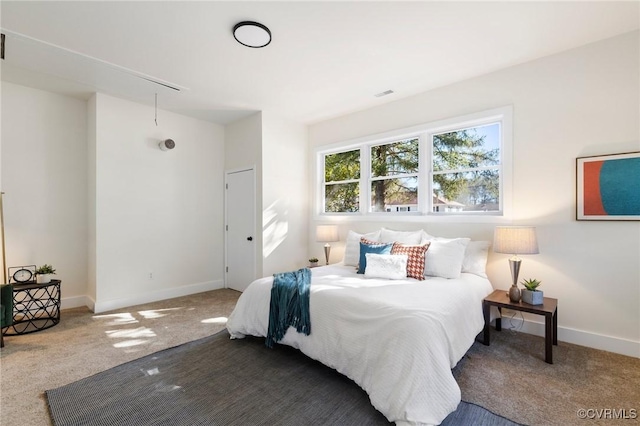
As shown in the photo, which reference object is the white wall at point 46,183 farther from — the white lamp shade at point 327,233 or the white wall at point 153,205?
the white lamp shade at point 327,233

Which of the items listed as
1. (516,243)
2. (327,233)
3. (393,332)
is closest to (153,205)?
(327,233)

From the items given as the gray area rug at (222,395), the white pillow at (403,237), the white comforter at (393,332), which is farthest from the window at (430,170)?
the gray area rug at (222,395)

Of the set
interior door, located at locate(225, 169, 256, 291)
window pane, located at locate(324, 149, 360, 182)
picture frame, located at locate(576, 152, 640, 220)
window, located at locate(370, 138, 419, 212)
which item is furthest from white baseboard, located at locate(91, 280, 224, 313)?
picture frame, located at locate(576, 152, 640, 220)

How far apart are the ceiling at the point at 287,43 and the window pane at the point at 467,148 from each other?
634 millimetres

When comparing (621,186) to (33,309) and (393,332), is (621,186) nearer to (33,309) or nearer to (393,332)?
(393,332)

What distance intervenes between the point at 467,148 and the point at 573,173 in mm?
1061

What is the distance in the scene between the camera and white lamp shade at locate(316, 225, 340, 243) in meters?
4.37

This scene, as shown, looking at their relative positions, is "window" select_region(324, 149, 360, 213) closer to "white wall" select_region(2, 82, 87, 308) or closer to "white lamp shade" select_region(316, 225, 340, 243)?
"white lamp shade" select_region(316, 225, 340, 243)

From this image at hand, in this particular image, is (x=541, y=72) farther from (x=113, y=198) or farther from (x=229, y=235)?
(x=113, y=198)

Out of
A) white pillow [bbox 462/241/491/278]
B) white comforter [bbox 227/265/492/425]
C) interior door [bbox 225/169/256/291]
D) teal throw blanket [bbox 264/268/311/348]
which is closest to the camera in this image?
white comforter [bbox 227/265/492/425]

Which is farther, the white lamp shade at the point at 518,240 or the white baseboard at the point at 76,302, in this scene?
the white baseboard at the point at 76,302

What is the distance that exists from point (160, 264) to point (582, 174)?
522cm

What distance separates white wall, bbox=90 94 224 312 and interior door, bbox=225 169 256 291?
20cm

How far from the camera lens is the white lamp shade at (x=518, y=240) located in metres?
2.67
